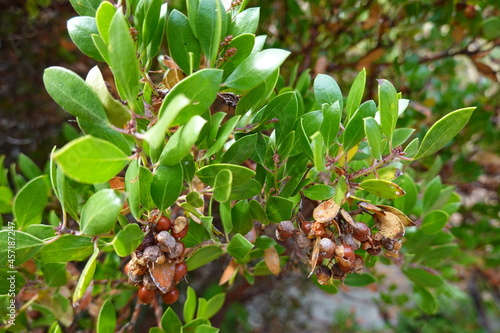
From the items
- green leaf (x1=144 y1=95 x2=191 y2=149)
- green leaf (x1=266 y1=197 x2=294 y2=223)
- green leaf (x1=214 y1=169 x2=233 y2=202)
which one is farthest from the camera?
green leaf (x1=266 y1=197 x2=294 y2=223)

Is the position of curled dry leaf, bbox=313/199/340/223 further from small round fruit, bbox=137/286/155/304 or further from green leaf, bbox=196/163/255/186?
small round fruit, bbox=137/286/155/304

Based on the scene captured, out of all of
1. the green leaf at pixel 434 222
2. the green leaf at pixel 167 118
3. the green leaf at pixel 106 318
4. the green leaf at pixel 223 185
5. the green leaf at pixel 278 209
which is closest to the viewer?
the green leaf at pixel 167 118

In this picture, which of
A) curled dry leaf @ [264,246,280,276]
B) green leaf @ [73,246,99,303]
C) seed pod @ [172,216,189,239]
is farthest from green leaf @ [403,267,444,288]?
green leaf @ [73,246,99,303]

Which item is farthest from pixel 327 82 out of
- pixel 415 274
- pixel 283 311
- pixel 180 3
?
pixel 283 311

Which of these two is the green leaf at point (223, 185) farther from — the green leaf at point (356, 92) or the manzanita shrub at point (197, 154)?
the green leaf at point (356, 92)

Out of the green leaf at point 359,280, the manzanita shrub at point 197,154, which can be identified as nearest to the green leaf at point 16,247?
the manzanita shrub at point 197,154

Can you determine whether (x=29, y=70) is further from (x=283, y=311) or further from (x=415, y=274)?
(x=283, y=311)
